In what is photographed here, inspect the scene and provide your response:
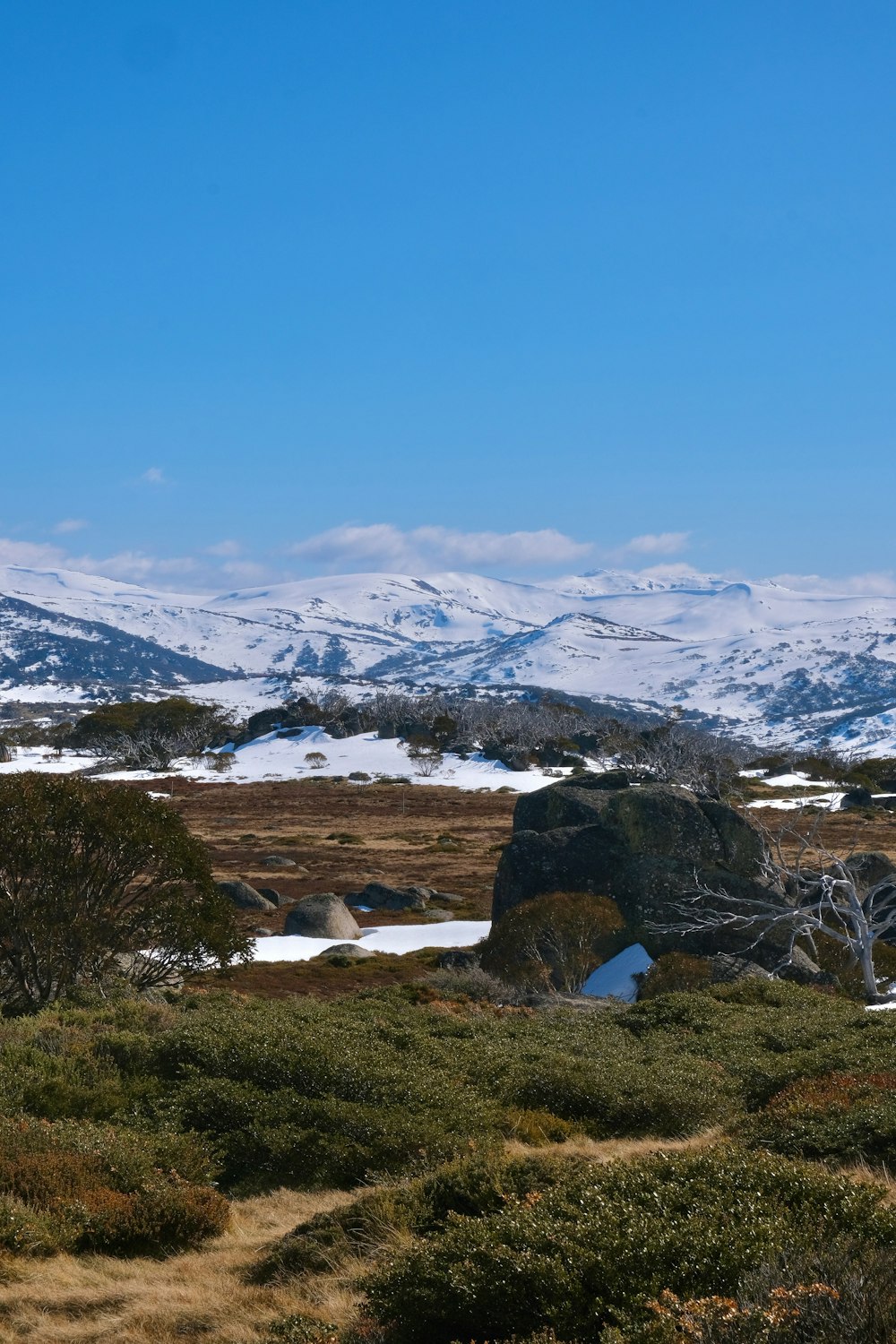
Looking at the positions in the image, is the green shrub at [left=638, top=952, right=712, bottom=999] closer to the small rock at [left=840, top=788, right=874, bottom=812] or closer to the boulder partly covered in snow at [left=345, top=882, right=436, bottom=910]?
the boulder partly covered in snow at [left=345, top=882, right=436, bottom=910]

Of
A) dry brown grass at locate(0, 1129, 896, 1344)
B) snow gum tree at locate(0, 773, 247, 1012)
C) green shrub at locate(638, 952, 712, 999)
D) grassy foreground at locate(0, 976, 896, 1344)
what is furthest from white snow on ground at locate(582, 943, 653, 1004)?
dry brown grass at locate(0, 1129, 896, 1344)

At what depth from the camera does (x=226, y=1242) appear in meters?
7.87

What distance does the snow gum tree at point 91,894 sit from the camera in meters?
16.3

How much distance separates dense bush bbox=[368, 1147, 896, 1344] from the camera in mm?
5043

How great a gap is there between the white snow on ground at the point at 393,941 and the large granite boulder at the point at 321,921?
0.30 m

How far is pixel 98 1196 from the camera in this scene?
7984 millimetres

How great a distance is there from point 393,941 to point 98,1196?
1053 inches

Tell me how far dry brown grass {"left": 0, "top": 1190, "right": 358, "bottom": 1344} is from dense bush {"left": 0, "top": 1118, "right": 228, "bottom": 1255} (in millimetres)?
247

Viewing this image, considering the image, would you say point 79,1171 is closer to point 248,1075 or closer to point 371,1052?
point 248,1075

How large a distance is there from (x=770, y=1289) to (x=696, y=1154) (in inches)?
111

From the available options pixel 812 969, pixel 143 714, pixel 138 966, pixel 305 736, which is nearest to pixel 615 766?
pixel 305 736

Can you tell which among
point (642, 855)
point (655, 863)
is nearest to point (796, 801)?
point (642, 855)

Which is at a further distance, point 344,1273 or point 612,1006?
point 612,1006

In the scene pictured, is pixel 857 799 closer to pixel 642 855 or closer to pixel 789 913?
pixel 642 855
